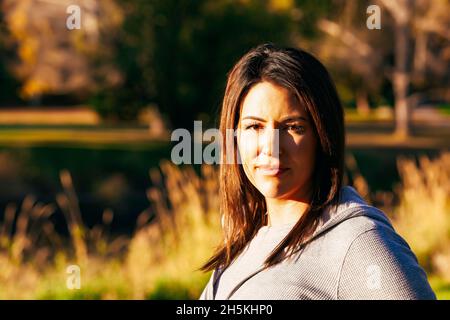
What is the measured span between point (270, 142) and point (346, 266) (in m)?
0.33

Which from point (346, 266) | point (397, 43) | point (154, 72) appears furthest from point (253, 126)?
point (397, 43)

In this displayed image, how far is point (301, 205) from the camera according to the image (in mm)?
1586

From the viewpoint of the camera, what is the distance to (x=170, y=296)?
515 cm

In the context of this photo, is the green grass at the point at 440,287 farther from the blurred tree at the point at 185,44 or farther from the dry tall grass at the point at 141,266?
the blurred tree at the point at 185,44

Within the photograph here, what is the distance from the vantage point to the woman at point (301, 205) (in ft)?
4.36

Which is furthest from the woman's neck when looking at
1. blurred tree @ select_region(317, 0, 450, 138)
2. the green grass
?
blurred tree @ select_region(317, 0, 450, 138)

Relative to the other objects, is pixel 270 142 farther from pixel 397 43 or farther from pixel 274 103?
pixel 397 43

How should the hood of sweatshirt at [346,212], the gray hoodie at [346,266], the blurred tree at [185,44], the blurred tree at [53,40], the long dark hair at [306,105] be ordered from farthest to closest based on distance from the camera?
the blurred tree at [53,40] < the blurred tree at [185,44] < the long dark hair at [306,105] < the hood of sweatshirt at [346,212] < the gray hoodie at [346,266]

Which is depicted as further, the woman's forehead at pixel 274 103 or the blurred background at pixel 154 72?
the blurred background at pixel 154 72

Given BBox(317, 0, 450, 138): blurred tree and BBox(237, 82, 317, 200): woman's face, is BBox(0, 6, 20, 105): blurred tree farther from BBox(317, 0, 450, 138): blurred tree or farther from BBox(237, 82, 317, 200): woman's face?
BBox(237, 82, 317, 200): woman's face

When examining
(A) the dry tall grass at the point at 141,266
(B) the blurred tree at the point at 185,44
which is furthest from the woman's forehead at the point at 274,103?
(B) the blurred tree at the point at 185,44

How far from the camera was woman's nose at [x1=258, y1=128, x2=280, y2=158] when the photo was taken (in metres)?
1.53

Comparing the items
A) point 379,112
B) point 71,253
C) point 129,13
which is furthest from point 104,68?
point 379,112
